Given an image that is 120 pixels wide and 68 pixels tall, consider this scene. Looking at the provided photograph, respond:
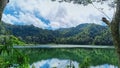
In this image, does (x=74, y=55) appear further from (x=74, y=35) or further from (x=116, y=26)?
(x=116, y=26)

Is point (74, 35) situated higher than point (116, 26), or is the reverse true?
point (116, 26)

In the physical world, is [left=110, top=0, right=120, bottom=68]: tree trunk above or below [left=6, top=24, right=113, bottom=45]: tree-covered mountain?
above

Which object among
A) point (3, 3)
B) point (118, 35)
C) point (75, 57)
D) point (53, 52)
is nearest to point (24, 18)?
point (53, 52)

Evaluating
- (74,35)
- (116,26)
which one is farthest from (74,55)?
(116,26)

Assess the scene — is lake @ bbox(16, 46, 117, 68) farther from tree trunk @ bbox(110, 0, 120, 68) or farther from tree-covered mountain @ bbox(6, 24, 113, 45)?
tree trunk @ bbox(110, 0, 120, 68)

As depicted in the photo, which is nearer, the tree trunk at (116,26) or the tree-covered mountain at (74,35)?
the tree trunk at (116,26)

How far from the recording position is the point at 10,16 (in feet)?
65.9

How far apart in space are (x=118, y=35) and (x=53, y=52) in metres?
17.2

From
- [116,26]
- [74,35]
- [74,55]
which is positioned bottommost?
[74,55]

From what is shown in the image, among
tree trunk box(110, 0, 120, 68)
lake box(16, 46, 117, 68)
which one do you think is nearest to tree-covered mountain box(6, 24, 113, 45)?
lake box(16, 46, 117, 68)

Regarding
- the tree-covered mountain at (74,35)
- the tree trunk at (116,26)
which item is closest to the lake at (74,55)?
the tree-covered mountain at (74,35)

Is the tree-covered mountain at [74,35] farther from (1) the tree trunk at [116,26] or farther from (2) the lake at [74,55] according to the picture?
(1) the tree trunk at [116,26]

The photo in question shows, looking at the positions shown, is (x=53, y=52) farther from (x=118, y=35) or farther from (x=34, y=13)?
(x=118, y=35)

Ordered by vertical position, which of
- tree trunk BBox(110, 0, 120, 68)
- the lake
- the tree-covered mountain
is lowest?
the lake
